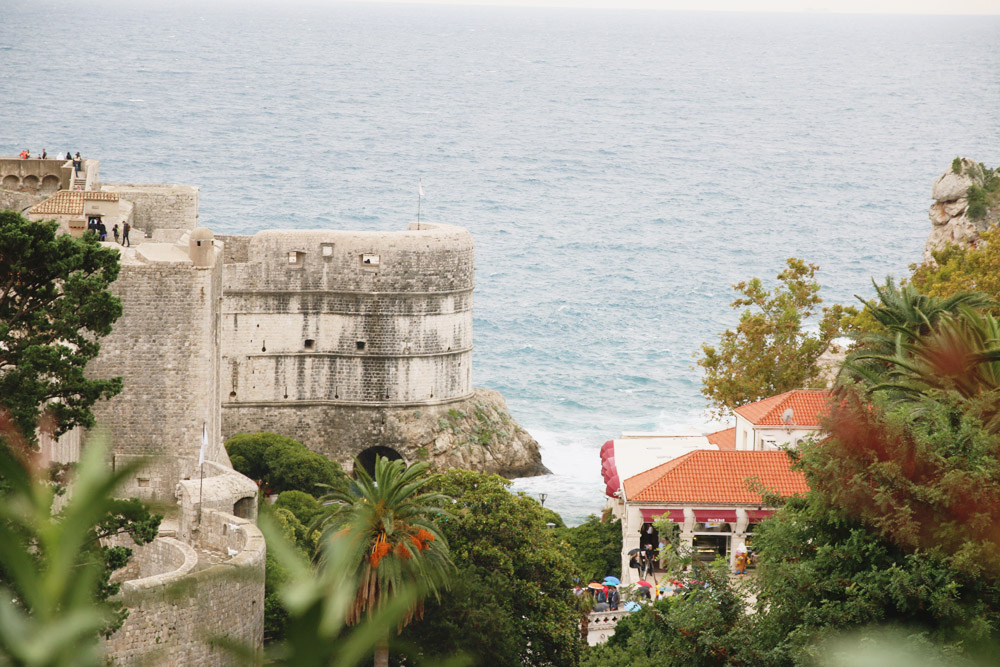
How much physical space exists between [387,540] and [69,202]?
18.0 m

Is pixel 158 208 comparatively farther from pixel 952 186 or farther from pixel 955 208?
pixel 955 208

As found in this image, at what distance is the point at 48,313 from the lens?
918 inches

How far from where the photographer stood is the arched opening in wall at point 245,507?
31.2 meters

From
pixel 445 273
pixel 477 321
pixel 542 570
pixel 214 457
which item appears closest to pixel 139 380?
pixel 214 457

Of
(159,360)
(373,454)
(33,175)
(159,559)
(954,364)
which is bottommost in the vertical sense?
(373,454)

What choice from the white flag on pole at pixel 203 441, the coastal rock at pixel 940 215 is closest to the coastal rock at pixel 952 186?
the coastal rock at pixel 940 215

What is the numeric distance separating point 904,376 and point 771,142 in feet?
536

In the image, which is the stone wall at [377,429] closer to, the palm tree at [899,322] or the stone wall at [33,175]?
the stone wall at [33,175]

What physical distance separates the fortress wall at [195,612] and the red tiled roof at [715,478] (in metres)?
13.9

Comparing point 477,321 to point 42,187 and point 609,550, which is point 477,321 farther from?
point 609,550

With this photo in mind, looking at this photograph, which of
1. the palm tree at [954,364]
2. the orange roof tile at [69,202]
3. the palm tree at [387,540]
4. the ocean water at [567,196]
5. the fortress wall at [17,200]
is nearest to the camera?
the palm tree at [954,364]

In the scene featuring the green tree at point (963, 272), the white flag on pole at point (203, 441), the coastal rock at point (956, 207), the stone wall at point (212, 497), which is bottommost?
the stone wall at point (212, 497)

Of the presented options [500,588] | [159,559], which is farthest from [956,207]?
[159,559]

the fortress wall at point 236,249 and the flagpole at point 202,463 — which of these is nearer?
the flagpole at point 202,463
